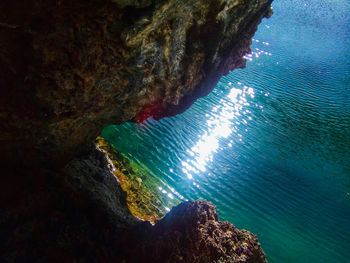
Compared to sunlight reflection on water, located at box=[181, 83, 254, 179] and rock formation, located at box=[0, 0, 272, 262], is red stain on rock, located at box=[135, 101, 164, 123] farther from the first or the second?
sunlight reflection on water, located at box=[181, 83, 254, 179]

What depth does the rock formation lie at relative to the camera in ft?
8.38

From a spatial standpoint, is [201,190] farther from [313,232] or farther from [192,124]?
[313,232]

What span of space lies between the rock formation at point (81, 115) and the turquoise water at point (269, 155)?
5.16 m

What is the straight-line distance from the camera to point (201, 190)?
37.2 feet

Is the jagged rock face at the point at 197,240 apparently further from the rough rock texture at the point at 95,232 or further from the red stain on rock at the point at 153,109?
the red stain on rock at the point at 153,109

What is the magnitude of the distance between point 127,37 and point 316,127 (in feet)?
63.2

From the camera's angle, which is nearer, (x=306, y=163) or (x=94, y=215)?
(x=94, y=215)

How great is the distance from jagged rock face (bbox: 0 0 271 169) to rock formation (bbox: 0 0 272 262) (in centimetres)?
1

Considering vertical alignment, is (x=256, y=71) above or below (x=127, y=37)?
below

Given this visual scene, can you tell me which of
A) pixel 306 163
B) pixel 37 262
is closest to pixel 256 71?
pixel 306 163

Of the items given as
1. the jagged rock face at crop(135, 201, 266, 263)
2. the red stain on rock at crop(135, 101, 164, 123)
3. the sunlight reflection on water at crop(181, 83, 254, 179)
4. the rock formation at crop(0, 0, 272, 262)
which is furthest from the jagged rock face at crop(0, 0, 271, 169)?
the sunlight reflection on water at crop(181, 83, 254, 179)

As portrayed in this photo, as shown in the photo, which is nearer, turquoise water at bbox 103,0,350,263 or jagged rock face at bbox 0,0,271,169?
jagged rock face at bbox 0,0,271,169

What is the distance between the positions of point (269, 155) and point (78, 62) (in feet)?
47.7

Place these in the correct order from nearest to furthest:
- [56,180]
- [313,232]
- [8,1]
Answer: [8,1]
[56,180]
[313,232]
